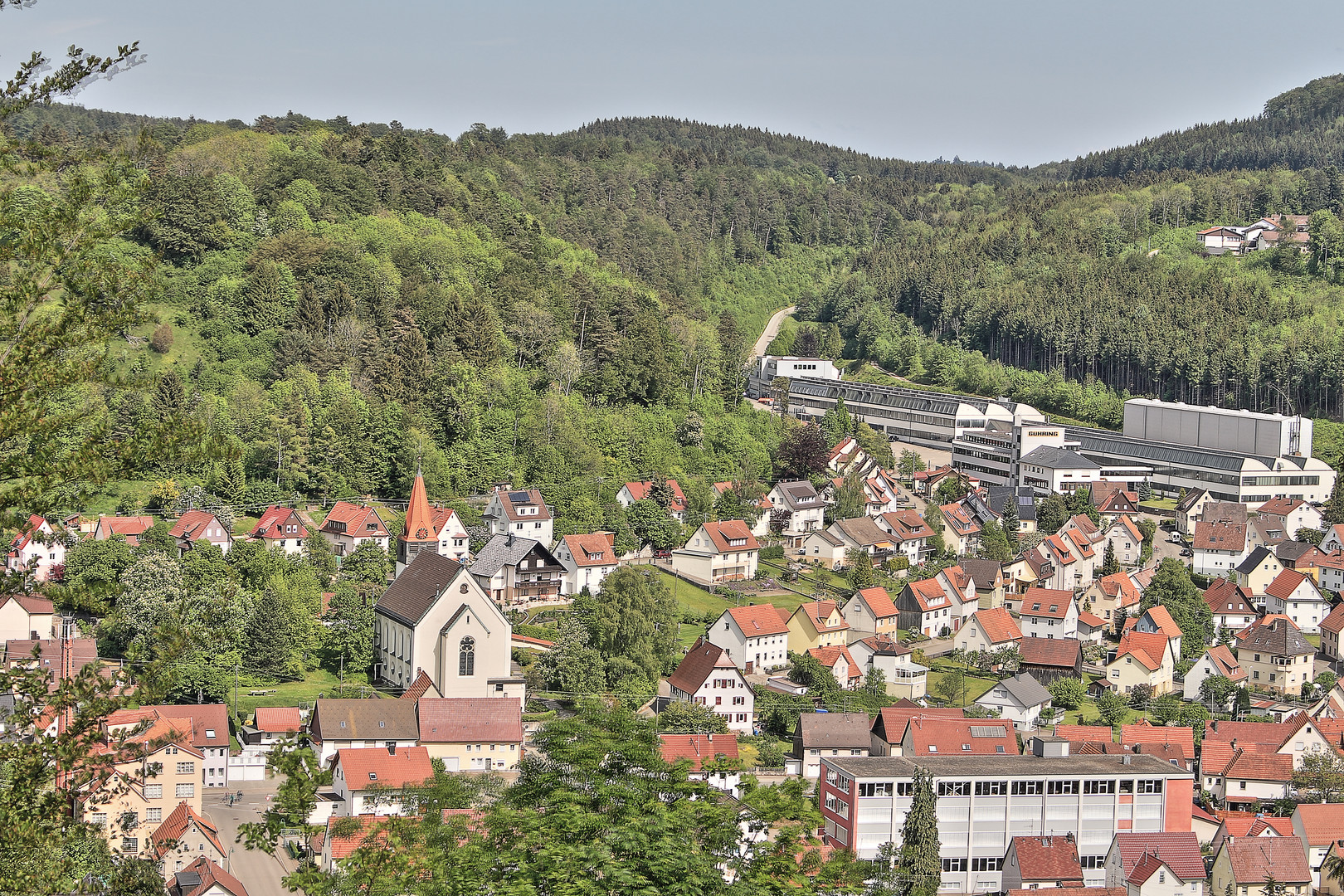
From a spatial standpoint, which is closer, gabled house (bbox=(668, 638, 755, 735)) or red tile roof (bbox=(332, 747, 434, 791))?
red tile roof (bbox=(332, 747, 434, 791))

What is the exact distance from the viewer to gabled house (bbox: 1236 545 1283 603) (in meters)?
53.8

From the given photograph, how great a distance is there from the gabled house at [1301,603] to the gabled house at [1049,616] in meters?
Result: 8.43

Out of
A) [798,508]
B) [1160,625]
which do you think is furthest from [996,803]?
[798,508]

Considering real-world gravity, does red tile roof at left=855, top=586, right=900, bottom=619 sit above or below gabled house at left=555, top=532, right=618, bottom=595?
below

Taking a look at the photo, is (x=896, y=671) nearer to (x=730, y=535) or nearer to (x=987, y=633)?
(x=987, y=633)

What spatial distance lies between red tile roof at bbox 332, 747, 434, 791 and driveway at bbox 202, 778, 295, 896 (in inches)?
73.0

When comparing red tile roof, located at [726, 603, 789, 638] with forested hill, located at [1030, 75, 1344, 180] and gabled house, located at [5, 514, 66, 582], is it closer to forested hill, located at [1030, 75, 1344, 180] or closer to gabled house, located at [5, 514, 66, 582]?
gabled house, located at [5, 514, 66, 582]

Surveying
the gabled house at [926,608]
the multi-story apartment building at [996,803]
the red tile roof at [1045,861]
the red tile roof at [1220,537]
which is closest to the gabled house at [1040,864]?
the red tile roof at [1045,861]

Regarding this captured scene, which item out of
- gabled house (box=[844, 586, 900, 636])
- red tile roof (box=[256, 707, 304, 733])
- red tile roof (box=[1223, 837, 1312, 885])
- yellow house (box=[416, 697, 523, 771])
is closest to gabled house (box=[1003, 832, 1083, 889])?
red tile roof (box=[1223, 837, 1312, 885])

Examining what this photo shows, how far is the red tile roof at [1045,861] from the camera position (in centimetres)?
2967

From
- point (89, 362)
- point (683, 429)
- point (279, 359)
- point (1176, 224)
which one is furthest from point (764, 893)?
point (1176, 224)

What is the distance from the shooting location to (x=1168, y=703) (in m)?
43.2

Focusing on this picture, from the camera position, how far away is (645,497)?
177 feet

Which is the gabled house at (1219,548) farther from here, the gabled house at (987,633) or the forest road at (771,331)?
the forest road at (771,331)
